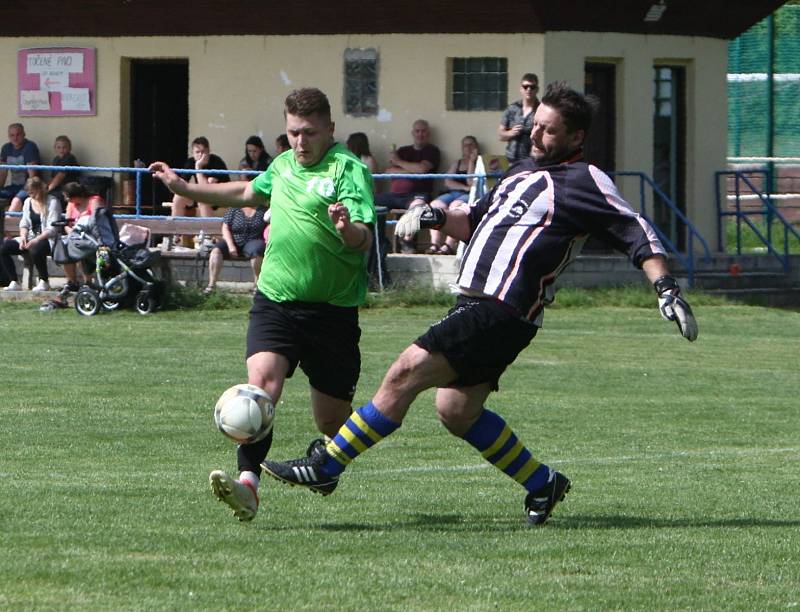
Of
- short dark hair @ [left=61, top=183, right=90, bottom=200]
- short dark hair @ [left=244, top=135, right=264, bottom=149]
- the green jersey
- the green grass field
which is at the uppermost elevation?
short dark hair @ [left=244, top=135, right=264, bottom=149]

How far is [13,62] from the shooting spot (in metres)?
25.1

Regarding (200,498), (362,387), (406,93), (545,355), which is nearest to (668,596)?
(200,498)

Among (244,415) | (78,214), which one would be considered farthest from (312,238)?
(78,214)

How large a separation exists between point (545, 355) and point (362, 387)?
3.02 meters

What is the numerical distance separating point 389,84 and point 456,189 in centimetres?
233

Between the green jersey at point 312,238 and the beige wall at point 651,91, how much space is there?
15.2 metres

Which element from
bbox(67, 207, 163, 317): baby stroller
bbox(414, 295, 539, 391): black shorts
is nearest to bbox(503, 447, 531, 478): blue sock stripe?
bbox(414, 295, 539, 391): black shorts

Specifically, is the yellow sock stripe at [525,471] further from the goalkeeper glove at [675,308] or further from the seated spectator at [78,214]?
the seated spectator at [78,214]

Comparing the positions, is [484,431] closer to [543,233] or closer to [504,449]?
[504,449]

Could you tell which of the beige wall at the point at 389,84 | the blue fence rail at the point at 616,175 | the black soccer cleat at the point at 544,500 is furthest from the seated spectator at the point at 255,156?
the black soccer cleat at the point at 544,500

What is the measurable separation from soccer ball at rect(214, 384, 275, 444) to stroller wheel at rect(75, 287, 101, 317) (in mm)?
12658

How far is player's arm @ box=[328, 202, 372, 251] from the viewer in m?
7.12

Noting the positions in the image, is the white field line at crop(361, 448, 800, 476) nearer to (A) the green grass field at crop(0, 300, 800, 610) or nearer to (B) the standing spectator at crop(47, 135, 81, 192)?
(A) the green grass field at crop(0, 300, 800, 610)

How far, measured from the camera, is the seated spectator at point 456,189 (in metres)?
21.6
